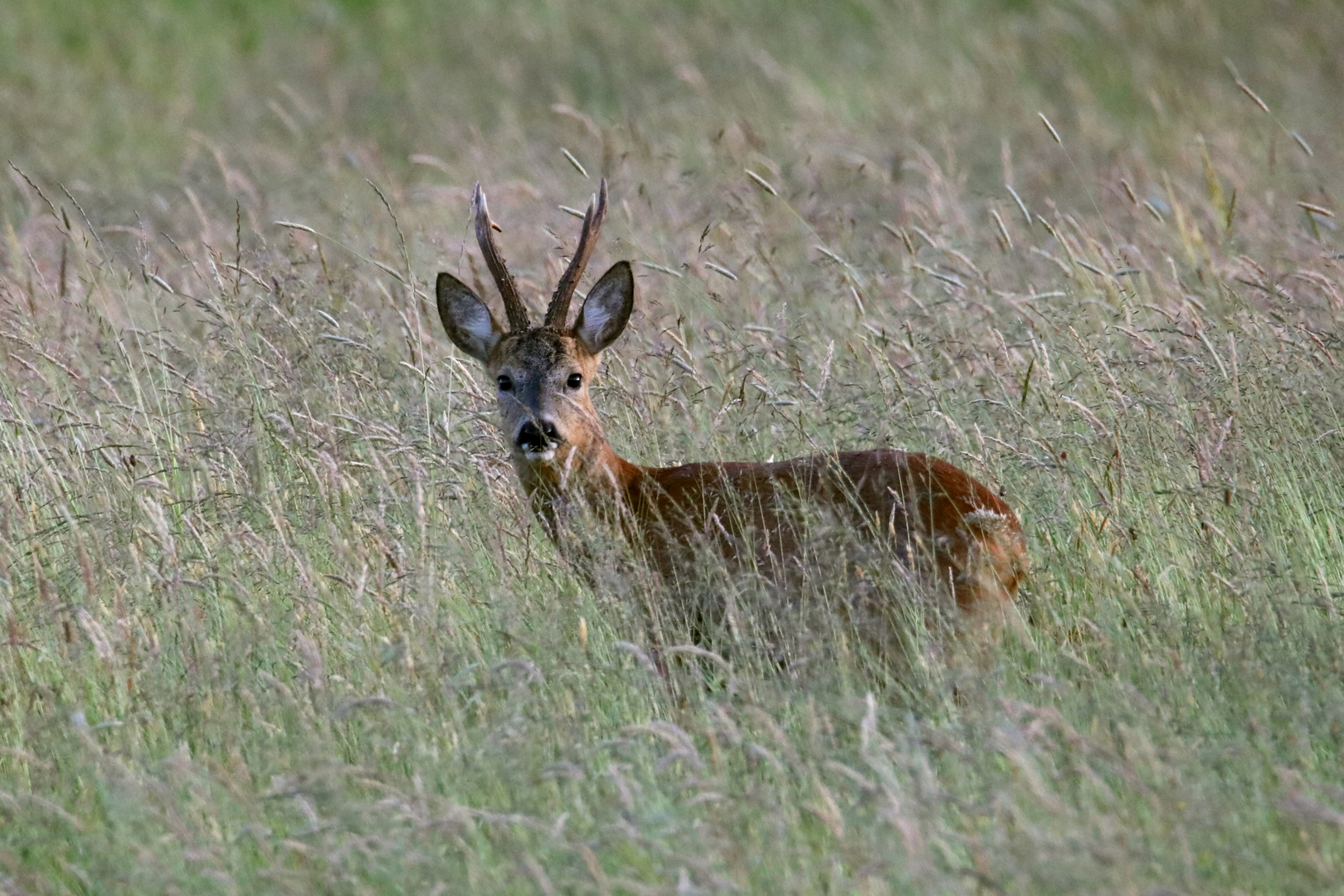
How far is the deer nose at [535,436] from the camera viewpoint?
5.46m

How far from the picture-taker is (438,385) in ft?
21.4

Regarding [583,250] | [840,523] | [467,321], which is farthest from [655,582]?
[467,321]

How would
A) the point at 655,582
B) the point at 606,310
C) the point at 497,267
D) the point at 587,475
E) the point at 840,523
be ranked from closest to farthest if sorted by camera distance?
1. the point at 655,582
2. the point at 840,523
3. the point at 587,475
4. the point at 497,267
5. the point at 606,310

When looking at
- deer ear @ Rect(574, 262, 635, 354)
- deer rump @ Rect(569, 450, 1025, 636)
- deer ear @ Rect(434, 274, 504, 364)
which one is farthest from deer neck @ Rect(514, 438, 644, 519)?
deer ear @ Rect(434, 274, 504, 364)

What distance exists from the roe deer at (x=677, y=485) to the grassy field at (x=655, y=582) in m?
0.17

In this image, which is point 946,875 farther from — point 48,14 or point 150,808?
point 48,14

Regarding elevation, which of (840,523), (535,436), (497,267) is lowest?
(840,523)

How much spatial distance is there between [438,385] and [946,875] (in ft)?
13.0

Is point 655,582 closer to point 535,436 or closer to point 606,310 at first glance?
point 535,436

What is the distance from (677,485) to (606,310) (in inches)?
36.6

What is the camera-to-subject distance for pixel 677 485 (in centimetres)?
539

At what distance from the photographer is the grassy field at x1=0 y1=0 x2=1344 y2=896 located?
10.8ft

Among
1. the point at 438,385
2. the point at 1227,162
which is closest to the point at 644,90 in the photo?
the point at 1227,162

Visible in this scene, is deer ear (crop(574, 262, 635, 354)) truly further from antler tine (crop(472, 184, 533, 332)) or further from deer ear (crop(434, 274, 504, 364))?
deer ear (crop(434, 274, 504, 364))
